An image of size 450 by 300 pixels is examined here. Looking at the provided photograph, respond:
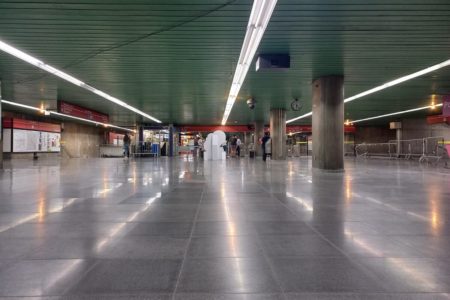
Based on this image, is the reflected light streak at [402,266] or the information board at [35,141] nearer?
the reflected light streak at [402,266]

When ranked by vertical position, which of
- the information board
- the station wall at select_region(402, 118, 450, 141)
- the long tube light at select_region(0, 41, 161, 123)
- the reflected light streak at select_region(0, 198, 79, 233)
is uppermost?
the long tube light at select_region(0, 41, 161, 123)

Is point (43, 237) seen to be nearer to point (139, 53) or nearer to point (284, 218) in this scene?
point (284, 218)

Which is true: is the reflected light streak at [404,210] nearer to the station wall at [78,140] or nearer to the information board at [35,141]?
the information board at [35,141]

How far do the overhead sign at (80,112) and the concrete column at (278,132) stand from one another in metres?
14.2

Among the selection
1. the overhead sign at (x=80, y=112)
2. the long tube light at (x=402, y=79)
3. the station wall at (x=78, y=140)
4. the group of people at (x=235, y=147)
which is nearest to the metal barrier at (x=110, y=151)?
the station wall at (x=78, y=140)

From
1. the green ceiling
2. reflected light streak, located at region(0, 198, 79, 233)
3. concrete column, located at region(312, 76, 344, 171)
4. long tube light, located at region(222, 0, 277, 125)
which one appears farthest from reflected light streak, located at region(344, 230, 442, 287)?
concrete column, located at region(312, 76, 344, 171)

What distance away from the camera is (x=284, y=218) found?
193 inches

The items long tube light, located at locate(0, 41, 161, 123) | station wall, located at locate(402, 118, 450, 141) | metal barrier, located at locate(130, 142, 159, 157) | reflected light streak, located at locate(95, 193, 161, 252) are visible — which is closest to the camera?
reflected light streak, located at locate(95, 193, 161, 252)

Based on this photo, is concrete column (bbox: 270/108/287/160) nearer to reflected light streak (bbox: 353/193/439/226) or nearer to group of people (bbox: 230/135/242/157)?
group of people (bbox: 230/135/242/157)

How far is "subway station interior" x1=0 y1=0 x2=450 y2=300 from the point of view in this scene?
272 cm

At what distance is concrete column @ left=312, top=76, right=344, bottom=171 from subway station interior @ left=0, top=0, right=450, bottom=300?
0.19 ft

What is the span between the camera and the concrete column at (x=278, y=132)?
2780 centimetres

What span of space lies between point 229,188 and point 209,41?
4542 mm

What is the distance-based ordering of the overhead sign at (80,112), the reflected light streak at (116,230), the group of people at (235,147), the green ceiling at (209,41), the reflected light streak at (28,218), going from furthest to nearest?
the group of people at (235,147)
the overhead sign at (80,112)
the green ceiling at (209,41)
the reflected light streak at (28,218)
the reflected light streak at (116,230)
